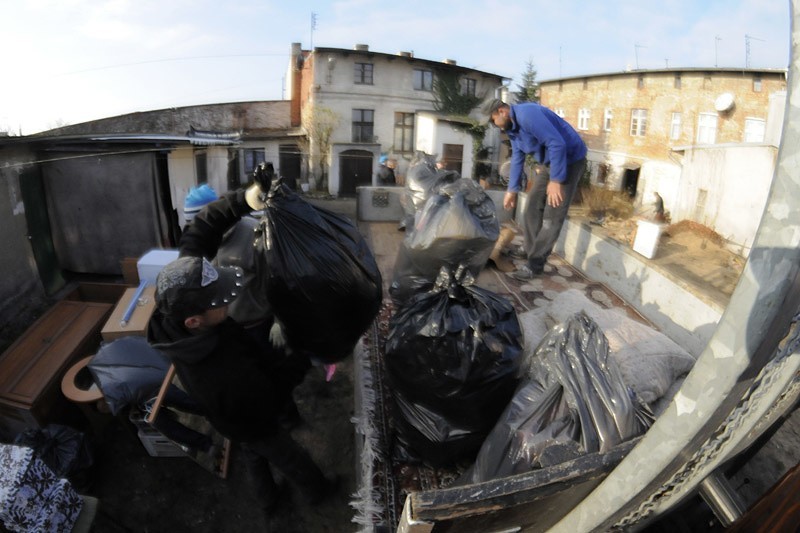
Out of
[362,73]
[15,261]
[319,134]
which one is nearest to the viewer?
[15,261]

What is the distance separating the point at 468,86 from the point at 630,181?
356 inches

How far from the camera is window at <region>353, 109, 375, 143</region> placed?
19.8 metres

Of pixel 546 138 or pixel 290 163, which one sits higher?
pixel 546 138

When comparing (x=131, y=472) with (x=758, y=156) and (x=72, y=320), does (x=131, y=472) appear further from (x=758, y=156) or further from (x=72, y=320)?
(x=758, y=156)

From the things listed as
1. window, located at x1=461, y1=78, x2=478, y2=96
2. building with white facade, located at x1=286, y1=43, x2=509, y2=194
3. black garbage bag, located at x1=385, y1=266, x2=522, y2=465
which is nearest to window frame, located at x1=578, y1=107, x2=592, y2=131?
building with white facade, located at x1=286, y1=43, x2=509, y2=194

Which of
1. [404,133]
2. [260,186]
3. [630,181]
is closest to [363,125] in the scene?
[404,133]

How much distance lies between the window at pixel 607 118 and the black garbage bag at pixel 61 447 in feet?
64.7

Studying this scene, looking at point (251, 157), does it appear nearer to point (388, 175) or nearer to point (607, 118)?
point (388, 175)

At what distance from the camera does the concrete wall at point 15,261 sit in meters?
4.02

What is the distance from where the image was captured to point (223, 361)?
1840 millimetres

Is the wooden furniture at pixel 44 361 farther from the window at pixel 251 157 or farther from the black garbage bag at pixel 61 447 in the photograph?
the window at pixel 251 157

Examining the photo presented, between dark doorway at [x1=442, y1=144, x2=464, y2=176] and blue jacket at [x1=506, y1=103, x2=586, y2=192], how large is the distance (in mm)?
15601

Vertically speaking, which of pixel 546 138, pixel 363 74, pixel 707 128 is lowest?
pixel 546 138

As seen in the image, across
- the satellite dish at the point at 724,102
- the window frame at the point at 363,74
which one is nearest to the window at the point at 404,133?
the window frame at the point at 363,74
